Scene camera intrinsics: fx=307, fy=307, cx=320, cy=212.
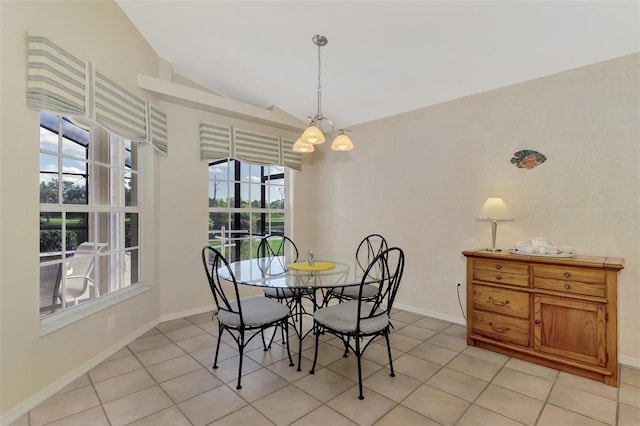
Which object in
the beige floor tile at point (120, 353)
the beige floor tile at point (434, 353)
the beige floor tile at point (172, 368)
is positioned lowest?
the beige floor tile at point (434, 353)

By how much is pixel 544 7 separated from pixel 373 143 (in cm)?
217

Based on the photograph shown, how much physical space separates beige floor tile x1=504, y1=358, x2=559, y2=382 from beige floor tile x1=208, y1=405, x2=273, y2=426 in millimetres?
1933

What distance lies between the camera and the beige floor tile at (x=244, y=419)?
1.76 meters

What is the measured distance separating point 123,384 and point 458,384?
2.37m

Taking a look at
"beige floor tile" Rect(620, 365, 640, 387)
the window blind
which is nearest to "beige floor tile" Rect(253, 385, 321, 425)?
"beige floor tile" Rect(620, 365, 640, 387)

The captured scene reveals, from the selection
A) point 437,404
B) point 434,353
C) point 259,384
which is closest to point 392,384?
point 437,404

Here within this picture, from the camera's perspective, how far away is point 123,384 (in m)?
2.18

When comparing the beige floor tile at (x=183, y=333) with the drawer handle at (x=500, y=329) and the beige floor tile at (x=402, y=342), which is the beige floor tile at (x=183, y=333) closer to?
the beige floor tile at (x=402, y=342)

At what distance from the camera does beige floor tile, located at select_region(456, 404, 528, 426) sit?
1766 millimetres

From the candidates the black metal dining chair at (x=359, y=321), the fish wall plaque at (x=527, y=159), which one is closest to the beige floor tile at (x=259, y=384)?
the black metal dining chair at (x=359, y=321)

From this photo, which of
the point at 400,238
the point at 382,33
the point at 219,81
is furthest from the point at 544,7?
the point at 219,81

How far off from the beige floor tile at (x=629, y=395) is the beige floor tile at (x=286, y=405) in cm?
198

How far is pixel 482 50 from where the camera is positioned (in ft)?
8.79

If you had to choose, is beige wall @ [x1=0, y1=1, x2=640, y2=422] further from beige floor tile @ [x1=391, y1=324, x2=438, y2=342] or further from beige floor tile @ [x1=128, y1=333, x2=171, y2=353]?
beige floor tile @ [x1=391, y1=324, x2=438, y2=342]
